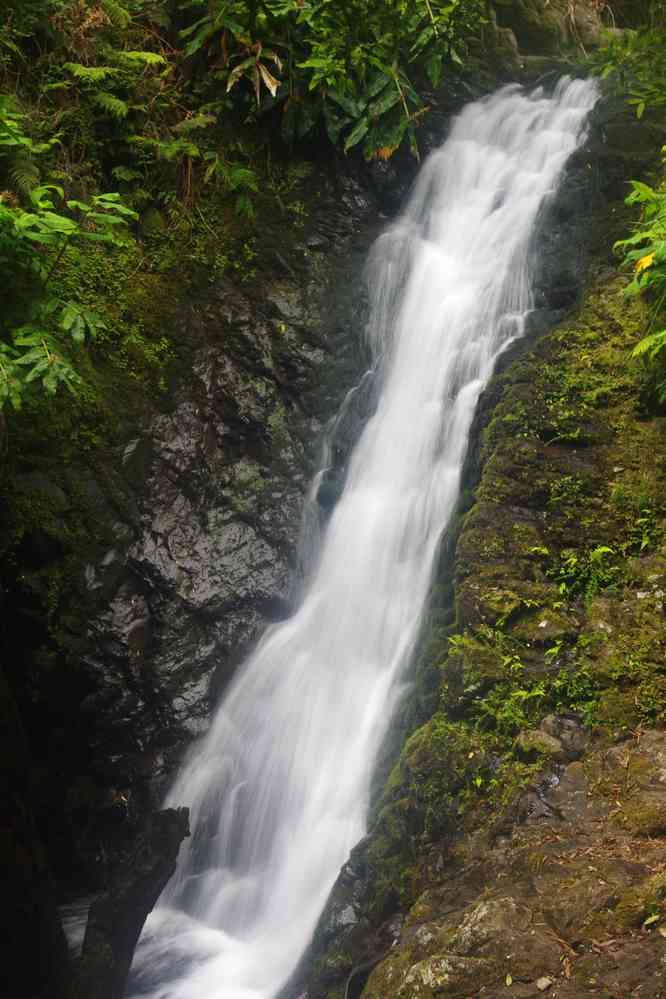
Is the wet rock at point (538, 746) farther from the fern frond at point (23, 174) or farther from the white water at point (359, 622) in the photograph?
the fern frond at point (23, 174)

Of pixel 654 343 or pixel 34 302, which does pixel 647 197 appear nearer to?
pixel 654 343

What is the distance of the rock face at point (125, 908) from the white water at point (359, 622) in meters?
0.58

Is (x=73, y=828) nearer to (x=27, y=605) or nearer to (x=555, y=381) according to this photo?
(x=27, y=605)

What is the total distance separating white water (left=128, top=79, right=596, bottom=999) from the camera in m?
5.38

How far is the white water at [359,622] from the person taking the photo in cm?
538

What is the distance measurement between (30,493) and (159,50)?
523cm

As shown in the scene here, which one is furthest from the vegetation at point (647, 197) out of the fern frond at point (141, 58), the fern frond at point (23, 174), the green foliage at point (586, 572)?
the fern frond at point (141, 58)

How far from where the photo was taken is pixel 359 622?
21.9 feet

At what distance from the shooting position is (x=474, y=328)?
7.72 m

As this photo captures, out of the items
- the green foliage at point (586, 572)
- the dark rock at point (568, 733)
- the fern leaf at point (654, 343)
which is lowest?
the dark rock at point (568, 733)

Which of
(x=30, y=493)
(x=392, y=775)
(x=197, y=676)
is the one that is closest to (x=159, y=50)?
(x=30, y=493)

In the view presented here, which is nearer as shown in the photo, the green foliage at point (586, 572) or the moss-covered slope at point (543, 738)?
the moss-covered slope at point (543, 738)

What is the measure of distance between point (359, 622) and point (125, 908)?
2.94m

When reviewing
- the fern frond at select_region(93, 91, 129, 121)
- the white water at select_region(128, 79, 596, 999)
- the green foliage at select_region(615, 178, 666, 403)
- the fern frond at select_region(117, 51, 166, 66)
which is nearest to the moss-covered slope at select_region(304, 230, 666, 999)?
the green foliage at select_region(615, 178, 666, 403)
